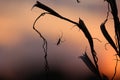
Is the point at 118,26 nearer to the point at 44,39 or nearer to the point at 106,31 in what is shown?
the point at 106,31

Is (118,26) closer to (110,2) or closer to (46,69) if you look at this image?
(110,2)

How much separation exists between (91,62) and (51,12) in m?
0.13

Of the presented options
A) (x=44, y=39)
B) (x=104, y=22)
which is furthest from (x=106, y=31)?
(x=44, y=39)

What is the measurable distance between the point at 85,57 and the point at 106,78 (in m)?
0.07

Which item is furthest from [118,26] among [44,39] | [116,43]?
[44,39]

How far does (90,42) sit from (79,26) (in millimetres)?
34

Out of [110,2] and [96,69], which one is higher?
[110,2]

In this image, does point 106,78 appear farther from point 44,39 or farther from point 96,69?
point 44,39

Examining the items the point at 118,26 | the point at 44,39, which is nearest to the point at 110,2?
the point at 118,26

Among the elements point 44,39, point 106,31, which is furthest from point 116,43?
point 44,39

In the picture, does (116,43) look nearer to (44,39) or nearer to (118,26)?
(118,26)

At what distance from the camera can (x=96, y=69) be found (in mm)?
762

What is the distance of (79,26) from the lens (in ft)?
2.53

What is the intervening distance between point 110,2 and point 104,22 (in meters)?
0.06
